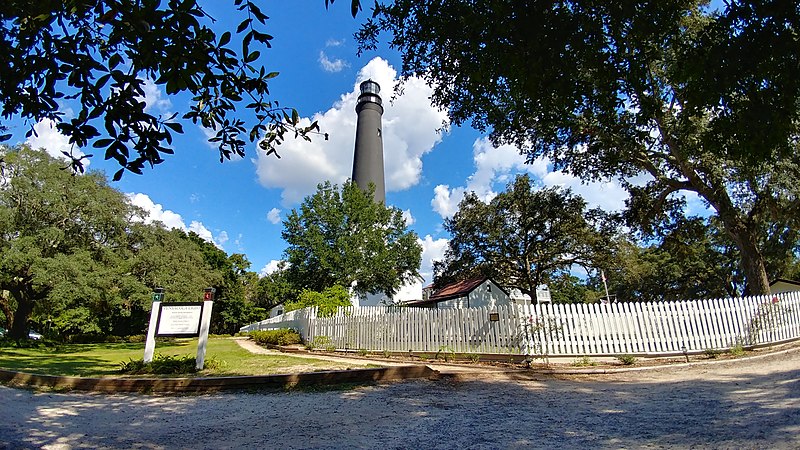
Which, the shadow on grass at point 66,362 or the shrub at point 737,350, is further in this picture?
the shrub at point 737,350

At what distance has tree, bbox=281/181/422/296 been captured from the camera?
84.9ft

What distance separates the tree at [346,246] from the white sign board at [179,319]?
15691 millimetres

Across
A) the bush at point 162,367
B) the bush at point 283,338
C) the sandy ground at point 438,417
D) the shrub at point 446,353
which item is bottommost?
the sandy ground at point 438,417

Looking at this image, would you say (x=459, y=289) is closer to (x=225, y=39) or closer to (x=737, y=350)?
(x=737, y=350)

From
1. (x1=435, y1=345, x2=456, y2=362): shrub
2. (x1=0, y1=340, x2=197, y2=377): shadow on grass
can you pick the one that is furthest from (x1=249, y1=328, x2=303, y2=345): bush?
(x1=435, y1=345, x2=456, y2=362): shrub

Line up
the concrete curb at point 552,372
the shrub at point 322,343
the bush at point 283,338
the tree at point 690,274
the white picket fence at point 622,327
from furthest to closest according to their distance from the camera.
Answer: the tree at point 690,274, the bush at point 283,338, the shrub at point 322,343, the white picket fence at point 622,327, the concrete curb at point 552,372

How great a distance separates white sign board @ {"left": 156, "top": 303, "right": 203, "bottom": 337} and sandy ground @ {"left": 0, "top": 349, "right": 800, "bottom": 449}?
98.2 inches

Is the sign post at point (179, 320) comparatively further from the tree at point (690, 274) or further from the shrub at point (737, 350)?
the tree at point (690, 274)

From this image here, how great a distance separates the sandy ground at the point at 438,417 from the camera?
3832 mm

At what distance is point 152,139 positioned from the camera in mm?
2693

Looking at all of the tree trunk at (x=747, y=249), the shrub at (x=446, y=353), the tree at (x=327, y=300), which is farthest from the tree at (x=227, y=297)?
the tree trunk at (x=747, y=249)

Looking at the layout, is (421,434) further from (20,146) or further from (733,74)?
(20,146)

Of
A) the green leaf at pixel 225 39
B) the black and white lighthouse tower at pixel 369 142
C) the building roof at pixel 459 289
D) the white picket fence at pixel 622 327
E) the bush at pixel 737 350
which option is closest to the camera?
the green leaf at pixel 225 39

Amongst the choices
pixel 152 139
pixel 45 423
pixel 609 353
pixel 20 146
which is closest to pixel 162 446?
pixel 45 423
